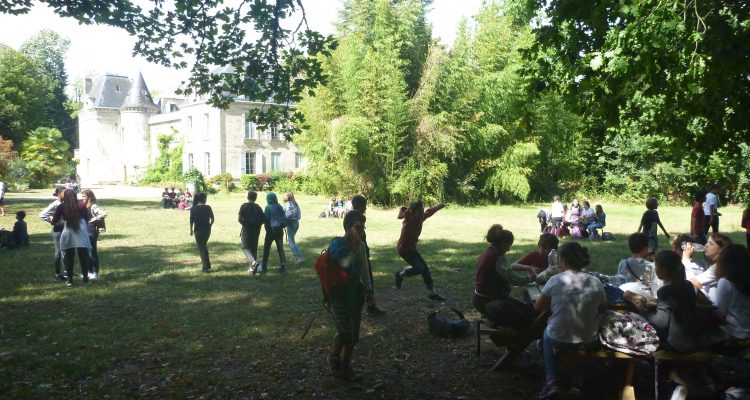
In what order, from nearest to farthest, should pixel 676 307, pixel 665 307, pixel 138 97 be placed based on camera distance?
pixel 676 307, pixel 665 307, pixel 138 97

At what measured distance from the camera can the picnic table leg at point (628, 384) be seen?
456 centimetres

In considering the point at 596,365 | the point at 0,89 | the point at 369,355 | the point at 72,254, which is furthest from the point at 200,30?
the point at 0,89

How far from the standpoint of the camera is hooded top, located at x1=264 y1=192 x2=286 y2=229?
1091 centimetres

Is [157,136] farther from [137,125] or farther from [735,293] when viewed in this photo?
[735,293]

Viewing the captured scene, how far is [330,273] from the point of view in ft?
16.5

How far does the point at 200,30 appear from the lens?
8.62 meters

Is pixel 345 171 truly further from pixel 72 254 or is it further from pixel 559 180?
pixel 72 254

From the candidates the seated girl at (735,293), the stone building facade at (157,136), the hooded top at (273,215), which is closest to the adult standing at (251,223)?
the hooded top at (273,215)

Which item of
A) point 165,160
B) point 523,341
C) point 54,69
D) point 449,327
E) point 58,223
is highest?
point 54,69

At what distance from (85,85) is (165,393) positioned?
70.9 meters

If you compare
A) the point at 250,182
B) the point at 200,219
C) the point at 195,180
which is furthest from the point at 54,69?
the point at 200,219

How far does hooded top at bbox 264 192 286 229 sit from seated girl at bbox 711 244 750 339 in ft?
25.4

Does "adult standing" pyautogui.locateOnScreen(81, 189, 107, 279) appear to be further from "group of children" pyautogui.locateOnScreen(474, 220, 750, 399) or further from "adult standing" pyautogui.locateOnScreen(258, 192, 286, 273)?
"group of children" pyautogui.locateOnScreen(474, 220, 750, 399)

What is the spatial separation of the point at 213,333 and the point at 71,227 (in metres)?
3.88
